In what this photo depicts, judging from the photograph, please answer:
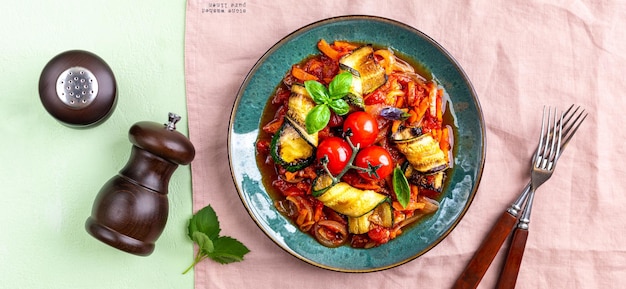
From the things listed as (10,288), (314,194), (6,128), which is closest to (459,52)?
(314,194)

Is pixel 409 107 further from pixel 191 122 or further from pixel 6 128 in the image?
pixel 6 128

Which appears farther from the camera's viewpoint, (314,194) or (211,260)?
(211,260)

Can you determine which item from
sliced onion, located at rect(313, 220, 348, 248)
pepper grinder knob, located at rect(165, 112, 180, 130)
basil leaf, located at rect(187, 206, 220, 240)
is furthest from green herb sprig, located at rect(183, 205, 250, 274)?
pepper grinder knob, located at rect(165, 112, 180, 130)

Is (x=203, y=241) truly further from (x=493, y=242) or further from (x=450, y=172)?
(x=493, y=242)

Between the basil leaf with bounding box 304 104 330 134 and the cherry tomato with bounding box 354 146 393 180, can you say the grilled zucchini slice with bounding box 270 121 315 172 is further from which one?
the cherry tomato with bounding box 354 146 393 180

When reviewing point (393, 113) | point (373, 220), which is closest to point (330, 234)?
point (373, 220)

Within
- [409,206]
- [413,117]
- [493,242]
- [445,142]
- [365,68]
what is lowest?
[493,242]
